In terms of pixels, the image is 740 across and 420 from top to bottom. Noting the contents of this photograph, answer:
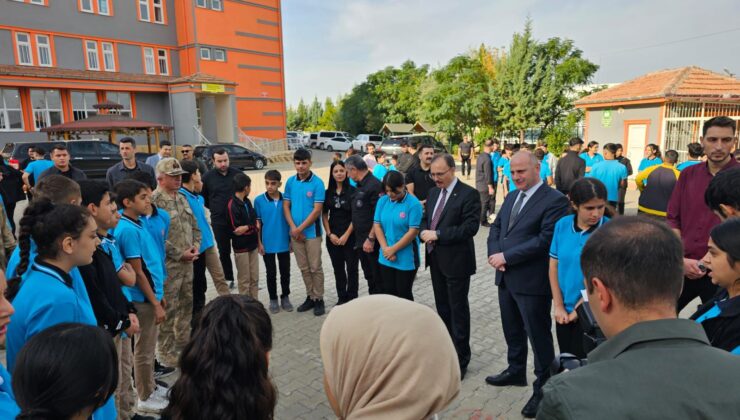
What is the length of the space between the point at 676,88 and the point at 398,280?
15.8m

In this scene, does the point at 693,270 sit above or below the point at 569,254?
below

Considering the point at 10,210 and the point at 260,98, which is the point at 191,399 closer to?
the point at 10,210

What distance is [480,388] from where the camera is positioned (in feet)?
12.3

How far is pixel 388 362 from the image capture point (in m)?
1.19

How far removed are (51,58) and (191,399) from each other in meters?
30.0

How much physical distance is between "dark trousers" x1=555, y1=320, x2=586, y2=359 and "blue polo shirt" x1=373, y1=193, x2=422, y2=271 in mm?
1605

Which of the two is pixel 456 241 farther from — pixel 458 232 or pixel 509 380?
pixel 509 380

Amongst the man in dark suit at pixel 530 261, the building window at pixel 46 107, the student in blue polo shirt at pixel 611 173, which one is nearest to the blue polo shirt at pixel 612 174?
the student in blue polo shirt at pixel 611 173

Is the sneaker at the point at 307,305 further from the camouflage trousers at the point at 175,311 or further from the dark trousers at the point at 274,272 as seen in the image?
the camouflage trousers at the point at 175,311

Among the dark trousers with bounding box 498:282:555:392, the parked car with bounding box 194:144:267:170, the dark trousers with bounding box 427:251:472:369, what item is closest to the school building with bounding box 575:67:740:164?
the dark trousers with bounding box 427:251:472:369

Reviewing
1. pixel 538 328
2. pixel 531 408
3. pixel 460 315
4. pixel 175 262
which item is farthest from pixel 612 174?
pixel 175 262

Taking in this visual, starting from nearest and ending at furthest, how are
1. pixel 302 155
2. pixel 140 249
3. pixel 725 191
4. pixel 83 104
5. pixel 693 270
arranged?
pixel 725 191
pixel 693 270
pixel 140 249
pixel 302 155
pixel 83 104

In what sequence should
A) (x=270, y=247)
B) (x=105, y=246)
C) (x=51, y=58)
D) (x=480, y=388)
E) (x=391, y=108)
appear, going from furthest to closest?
(x=391, y=108) < (x=51, y=58) < (x=270, y=247) < (x=480, y=388) < (x=105, y=246)

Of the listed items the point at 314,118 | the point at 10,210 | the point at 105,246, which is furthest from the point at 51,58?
the point at 314,118
